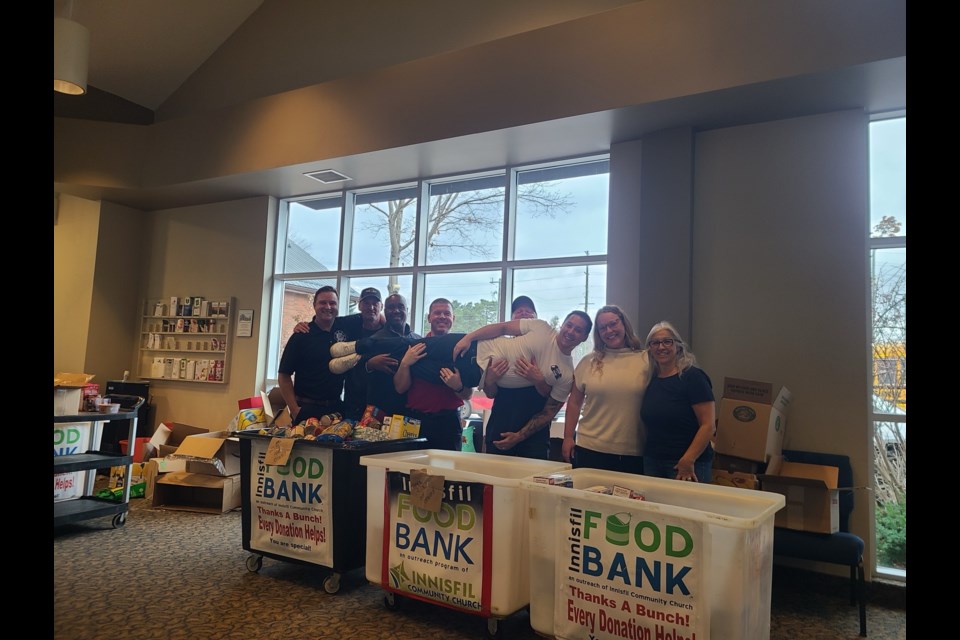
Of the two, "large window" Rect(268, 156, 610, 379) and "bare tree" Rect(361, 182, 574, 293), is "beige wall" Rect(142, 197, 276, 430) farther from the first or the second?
"bare tree" Rect(361, 182, 574, 293)

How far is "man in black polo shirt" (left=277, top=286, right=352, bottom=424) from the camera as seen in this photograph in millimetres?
3949

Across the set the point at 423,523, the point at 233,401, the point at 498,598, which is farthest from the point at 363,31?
the point at 498,598

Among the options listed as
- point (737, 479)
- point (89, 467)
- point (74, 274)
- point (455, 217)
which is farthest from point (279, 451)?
point (74, 274)

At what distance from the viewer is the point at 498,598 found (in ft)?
7.78

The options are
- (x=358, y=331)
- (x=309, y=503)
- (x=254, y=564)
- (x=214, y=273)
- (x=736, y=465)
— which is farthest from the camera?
(x=214, y=273)

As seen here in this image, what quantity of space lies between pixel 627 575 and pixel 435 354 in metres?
1.77

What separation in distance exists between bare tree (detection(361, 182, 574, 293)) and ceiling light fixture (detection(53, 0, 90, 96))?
2.64 m

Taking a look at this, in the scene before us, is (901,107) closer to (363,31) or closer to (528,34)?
(528,34)

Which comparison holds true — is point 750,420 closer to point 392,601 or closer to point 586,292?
point 586,292

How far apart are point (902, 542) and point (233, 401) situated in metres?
5.93

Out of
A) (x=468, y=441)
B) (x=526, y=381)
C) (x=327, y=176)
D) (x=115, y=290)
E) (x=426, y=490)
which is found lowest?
(x=468, y=441)

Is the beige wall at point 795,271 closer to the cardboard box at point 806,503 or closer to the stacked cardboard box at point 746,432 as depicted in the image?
the stacked cardboard box at point 746,432

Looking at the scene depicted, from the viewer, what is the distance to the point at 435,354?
348 centimetres

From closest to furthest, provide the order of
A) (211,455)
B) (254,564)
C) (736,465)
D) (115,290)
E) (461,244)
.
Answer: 1. (254,564)
2. (736,465)
3. (211,455)
4. (461,244)
5. (115,290)
